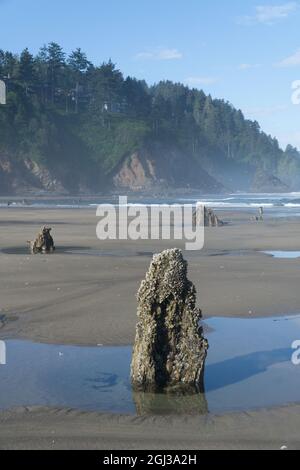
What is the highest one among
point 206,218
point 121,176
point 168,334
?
point 121,176

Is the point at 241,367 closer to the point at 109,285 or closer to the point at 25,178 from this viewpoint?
the point at 109,285

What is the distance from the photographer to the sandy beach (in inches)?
202

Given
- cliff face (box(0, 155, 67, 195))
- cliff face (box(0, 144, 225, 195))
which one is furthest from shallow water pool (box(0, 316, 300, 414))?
cliff face (box(0, 144, 225, 195))

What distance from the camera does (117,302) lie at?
10703 mm

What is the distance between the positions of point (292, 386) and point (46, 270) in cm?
880

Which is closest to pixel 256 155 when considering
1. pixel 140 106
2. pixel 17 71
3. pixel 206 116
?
pixel 206 116

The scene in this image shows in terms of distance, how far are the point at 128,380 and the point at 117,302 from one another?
4.13 metres

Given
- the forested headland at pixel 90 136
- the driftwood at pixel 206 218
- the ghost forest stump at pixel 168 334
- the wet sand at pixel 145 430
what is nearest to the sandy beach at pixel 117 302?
the wet sand at pixel 145 430

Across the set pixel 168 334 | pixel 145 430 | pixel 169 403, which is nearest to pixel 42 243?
pixel 168 334

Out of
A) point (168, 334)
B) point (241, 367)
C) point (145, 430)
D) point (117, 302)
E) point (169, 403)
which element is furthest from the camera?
point (117, 302)

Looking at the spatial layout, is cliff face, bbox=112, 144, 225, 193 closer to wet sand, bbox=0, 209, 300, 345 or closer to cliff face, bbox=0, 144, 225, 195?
cliff face, bbox=0, 144, 225, 195

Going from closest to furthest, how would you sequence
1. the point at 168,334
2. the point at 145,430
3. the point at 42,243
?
the point at 145,430 < the point at 168,334 < the point at 42,243

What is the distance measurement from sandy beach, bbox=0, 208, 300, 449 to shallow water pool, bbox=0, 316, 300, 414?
0.29 metres
